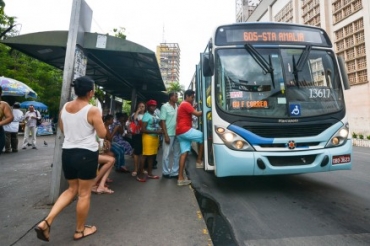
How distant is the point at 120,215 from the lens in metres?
3.50

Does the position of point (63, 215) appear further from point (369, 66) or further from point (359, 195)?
point (369, 66)

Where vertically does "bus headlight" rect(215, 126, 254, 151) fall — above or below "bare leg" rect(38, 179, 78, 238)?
above

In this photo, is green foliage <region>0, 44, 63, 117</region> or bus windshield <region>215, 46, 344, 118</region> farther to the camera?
green foliage <region>0, 44, 63, 117</region>

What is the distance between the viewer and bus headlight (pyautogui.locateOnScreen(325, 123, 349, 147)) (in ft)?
13.9

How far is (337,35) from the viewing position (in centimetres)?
2483

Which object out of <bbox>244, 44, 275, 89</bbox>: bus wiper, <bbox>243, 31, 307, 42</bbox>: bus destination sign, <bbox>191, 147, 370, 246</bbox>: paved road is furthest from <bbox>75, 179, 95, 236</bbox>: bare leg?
<bbox>243, 31, 307, 42</bbox>: bus destination sign

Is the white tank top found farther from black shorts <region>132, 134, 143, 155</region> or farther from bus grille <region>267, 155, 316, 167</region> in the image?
black shorts <region>132, 134, 143, 155</region>

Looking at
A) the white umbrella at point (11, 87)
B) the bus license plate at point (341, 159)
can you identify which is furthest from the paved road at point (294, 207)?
the white umbrella at point (11, 87)

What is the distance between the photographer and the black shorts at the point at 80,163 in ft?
8.76

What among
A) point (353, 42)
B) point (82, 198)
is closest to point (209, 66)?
point (82, 198)

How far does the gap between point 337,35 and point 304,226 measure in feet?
89.5

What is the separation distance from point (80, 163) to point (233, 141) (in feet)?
7.77

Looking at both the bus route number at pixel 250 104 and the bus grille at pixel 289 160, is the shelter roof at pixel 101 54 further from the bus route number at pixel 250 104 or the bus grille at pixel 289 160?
the bus grille at pixel 289 160

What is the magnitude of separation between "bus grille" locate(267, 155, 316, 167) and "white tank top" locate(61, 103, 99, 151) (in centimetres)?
277
